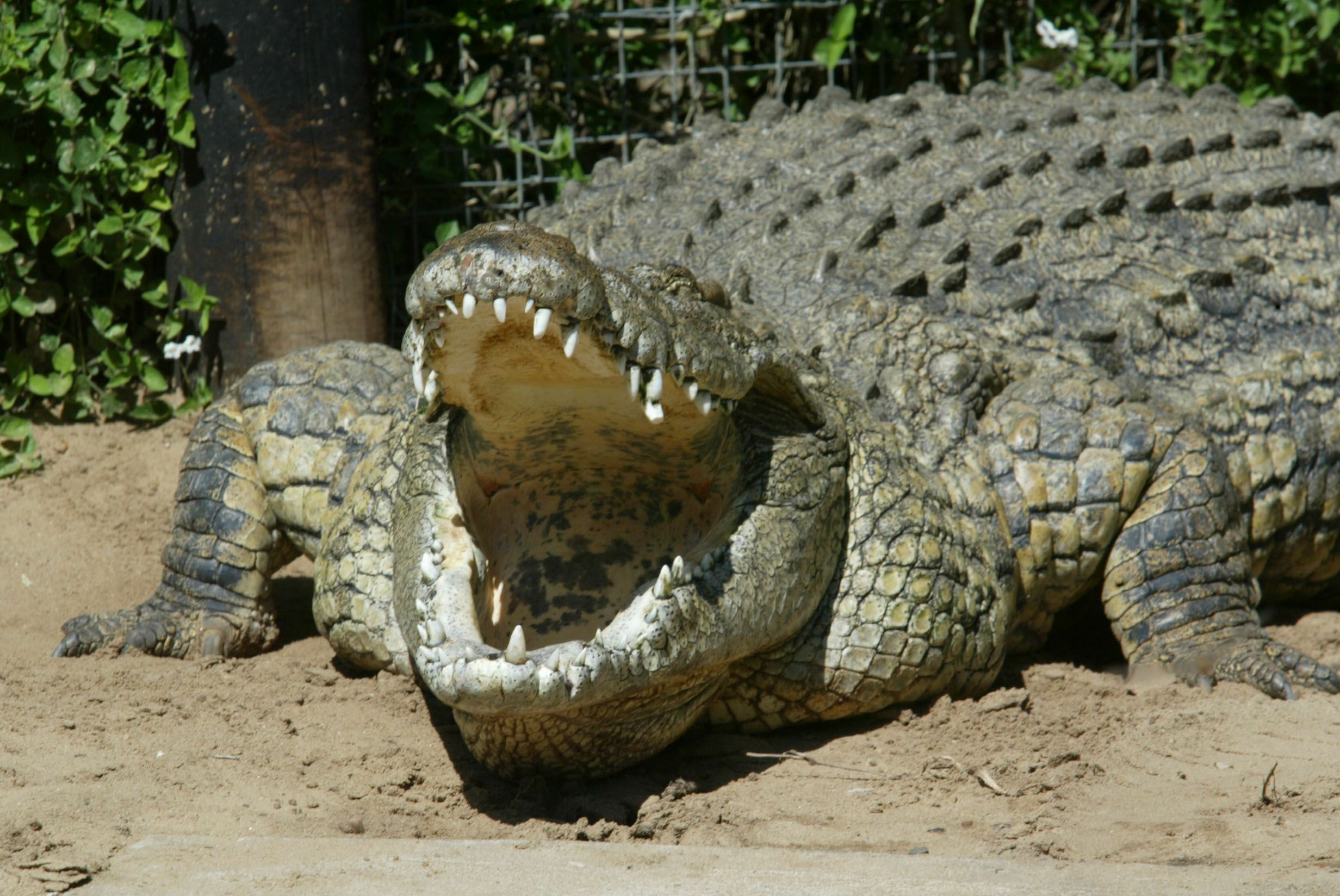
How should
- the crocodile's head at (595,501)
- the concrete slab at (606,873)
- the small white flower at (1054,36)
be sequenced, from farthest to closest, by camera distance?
the small white flower at (1054,36) < the crocodile's head at (595,501) < the concrete slab at (606,873)

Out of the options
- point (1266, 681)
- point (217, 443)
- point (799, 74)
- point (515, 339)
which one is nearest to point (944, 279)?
point (1266, 681)

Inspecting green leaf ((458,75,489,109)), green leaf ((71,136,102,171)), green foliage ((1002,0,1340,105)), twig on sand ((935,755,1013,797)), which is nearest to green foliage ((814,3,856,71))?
green foliage ((1002,0,1340,105))

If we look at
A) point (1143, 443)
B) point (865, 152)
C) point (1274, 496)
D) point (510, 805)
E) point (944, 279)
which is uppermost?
point (865, 152)

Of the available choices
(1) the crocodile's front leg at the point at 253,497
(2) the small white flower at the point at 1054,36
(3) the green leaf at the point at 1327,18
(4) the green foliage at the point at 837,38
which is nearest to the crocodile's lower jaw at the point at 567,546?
(1) the crocodile's front leg at the point at 253,497

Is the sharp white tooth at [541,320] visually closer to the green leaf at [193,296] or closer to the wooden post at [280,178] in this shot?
the wooden post at [280,178]

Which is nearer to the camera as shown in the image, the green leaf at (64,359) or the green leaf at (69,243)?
the green leaf at (69,243)

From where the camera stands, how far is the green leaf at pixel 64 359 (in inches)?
201

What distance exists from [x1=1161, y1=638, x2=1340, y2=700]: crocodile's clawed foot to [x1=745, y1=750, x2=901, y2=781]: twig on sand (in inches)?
39.5

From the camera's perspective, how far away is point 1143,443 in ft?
12.5

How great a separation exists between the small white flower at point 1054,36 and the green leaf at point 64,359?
4066 millimetres

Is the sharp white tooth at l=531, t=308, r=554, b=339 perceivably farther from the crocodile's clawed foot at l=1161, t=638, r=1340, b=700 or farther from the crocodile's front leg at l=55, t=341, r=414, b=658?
the crocodile's clawed foot at l=1161, t=638, r=1340, b=700

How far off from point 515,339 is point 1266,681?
210cm

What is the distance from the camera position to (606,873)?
2443 mm

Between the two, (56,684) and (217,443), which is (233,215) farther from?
(56,684)
